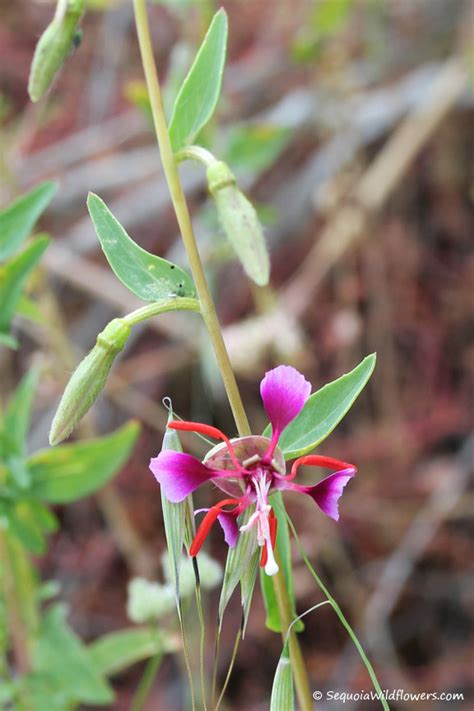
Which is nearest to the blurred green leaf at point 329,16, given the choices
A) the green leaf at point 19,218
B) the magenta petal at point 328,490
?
the green leaf at point 19,218

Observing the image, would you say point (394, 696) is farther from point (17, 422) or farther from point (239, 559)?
point (239, 559)

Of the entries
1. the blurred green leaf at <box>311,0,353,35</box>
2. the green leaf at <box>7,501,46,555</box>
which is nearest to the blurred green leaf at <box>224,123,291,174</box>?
the blurred green leaf at <box>311,0,353,35</box>

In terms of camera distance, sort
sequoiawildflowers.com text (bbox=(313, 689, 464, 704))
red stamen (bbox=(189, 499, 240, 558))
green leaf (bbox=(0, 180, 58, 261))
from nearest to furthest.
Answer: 1. red stamen (bbox=(189, 499, 240, 558))
2. green leaf (bbox=(0, 180, 58, 261))
3. sequoiawildflowers.com text (bbox=(313, 689, 464, 704))

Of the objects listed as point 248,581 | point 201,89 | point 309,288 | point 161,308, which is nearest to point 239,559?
point 248,581

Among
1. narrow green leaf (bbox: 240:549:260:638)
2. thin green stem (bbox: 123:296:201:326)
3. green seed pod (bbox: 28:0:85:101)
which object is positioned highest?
green seed pod (bbox: 28:0:85:101)

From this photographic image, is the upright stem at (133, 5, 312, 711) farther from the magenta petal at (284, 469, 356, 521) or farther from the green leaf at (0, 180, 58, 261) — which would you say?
the green leaf at (0, 180, 58, 261)

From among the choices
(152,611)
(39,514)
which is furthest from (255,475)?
(39,514)
